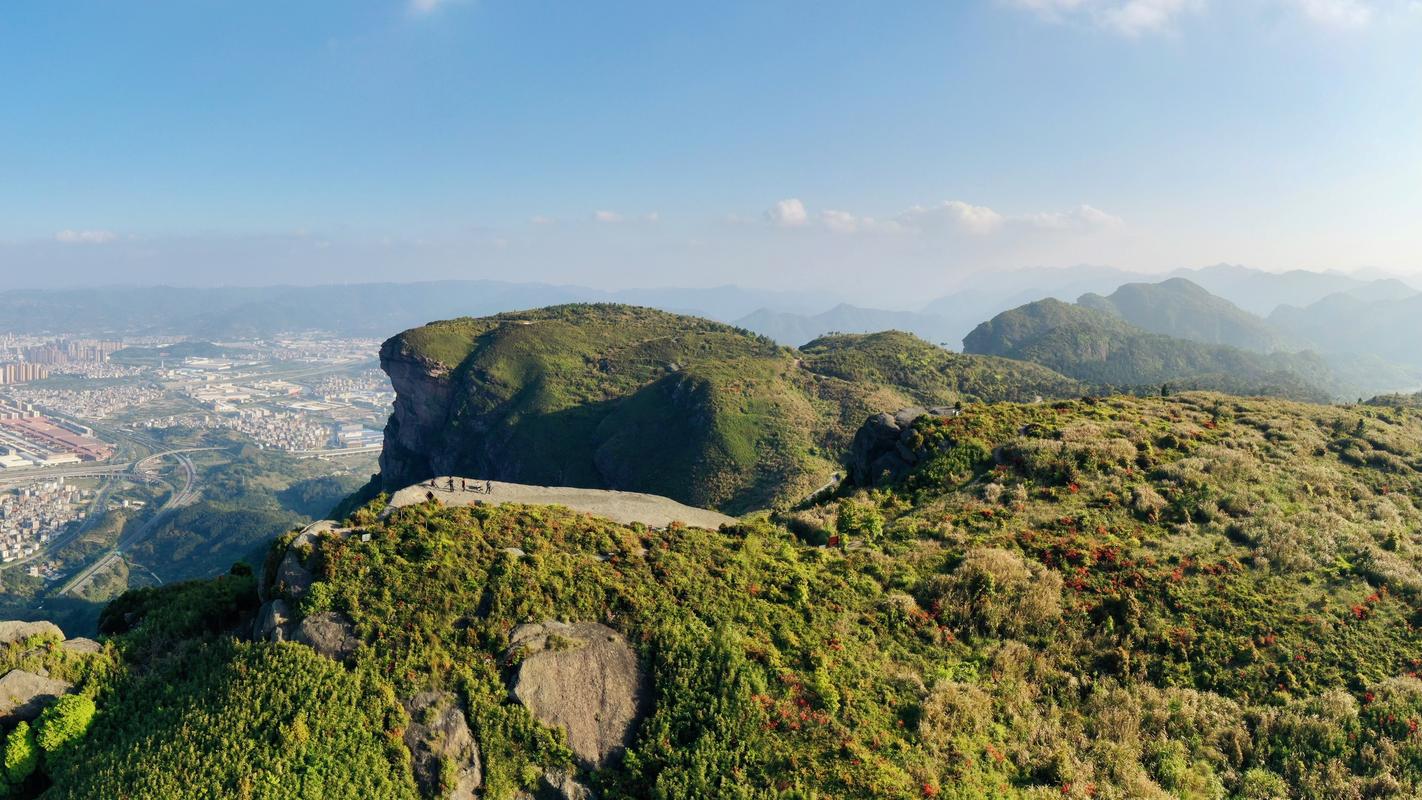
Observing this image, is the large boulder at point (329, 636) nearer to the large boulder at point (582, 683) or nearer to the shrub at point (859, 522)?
the large boulder at point (582, 683)

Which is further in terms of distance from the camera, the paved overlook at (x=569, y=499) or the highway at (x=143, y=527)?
the highway at (x=143, y=527)

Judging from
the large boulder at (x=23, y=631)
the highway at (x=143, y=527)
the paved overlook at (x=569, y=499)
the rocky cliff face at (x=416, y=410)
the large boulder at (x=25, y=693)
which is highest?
the paved overlook at (x=569, y=499)

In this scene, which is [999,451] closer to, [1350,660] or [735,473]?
[1350,660]

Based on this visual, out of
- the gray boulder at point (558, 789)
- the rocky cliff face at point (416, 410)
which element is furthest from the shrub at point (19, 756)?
the rocky cliff face at point (416, 410)

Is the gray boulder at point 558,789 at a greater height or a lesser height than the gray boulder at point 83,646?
lesser

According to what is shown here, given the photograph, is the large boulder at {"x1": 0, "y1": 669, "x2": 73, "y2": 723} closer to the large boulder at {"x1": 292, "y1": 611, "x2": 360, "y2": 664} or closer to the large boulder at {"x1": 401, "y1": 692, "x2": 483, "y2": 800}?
the large boulder at {"x1": 292, "y1": 611, "x2": 360, "y2": 664}

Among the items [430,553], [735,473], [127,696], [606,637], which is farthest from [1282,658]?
[735,473]

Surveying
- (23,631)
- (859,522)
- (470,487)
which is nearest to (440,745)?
(23,631)

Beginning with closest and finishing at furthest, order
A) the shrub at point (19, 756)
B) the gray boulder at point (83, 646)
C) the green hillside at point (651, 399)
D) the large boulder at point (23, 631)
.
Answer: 1. the shrub at point (19, 756)
2. the large boulder at point (23, 631)
3. the gray boulder at point (83, 646)
4. the green hillside at point (651, 399)
